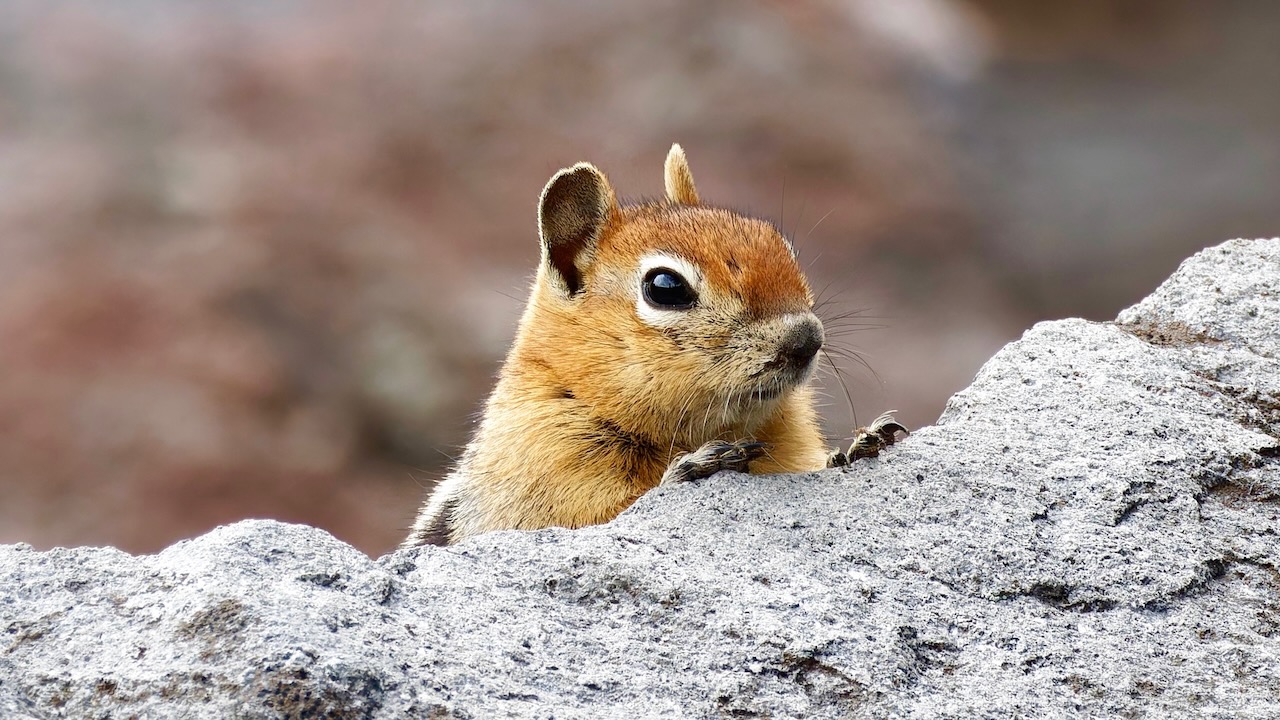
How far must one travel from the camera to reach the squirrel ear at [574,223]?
333 cm

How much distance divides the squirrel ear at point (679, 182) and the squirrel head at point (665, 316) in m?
0.42

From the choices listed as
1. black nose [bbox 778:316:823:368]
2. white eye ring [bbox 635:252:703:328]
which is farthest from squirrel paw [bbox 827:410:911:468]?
white eye ring [bbox 635:252:703:328]

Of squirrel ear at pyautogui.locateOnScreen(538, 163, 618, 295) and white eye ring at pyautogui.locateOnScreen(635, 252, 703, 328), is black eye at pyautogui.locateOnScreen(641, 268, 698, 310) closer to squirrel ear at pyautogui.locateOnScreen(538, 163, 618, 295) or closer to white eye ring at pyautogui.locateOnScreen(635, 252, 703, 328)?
white eye ring at pyautogui.locateOnScreen(635, 252, 703, 328)

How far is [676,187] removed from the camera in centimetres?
388

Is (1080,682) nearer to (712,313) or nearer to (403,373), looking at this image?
(712,313)

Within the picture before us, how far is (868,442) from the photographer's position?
2.64 meters

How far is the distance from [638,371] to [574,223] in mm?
599

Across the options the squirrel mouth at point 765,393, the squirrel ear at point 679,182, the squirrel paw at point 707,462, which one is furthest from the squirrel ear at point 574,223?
the squirrel paw at point 707,462

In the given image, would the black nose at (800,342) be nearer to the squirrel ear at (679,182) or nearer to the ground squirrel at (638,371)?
the ground squirrel at (638,371)

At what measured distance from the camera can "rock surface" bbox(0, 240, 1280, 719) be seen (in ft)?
5.86

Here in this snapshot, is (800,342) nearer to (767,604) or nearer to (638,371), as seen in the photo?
(638,371)

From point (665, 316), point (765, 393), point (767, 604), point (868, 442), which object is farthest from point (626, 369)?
point (767, 604)

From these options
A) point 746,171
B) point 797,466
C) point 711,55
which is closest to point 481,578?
point 797,466

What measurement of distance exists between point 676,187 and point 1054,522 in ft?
6.01
